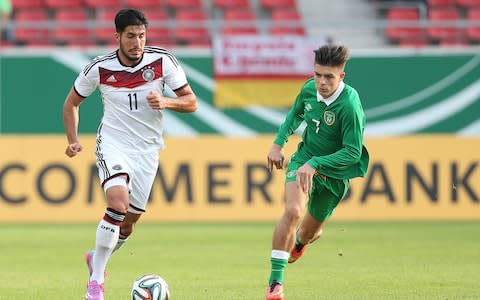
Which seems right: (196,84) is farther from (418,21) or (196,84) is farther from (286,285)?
(286,285)

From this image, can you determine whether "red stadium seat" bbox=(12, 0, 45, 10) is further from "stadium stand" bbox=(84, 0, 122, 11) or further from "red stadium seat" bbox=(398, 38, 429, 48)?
"red stadium seat" bbox=(398, 38, 429, 48)

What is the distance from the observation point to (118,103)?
989 centimetres

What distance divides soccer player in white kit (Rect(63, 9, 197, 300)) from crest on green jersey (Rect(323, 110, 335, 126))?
111 cm

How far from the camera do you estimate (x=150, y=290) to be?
9172 mm

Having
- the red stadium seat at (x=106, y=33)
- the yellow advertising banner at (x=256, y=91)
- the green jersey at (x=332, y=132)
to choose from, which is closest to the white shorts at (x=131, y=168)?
the green jersey at (x=332, y=132)

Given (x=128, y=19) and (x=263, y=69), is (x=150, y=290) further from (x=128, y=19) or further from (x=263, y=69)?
(x=263, y=69)

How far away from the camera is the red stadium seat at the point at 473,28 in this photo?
24.4 metres

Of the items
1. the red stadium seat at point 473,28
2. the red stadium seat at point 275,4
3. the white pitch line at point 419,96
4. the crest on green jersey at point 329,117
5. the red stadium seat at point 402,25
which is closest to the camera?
the crest on green jersey at point 329,117

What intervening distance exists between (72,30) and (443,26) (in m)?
7.72

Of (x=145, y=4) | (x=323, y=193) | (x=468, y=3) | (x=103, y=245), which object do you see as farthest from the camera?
(x=468, y=3)

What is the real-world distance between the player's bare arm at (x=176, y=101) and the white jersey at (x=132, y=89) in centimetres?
8

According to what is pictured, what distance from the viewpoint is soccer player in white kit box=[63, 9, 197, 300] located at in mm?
9609

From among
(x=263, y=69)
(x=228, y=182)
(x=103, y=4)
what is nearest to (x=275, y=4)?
(x=263, y=69)

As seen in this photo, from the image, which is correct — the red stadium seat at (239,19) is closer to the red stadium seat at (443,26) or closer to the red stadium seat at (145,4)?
the red stadium seat at (145,4)
